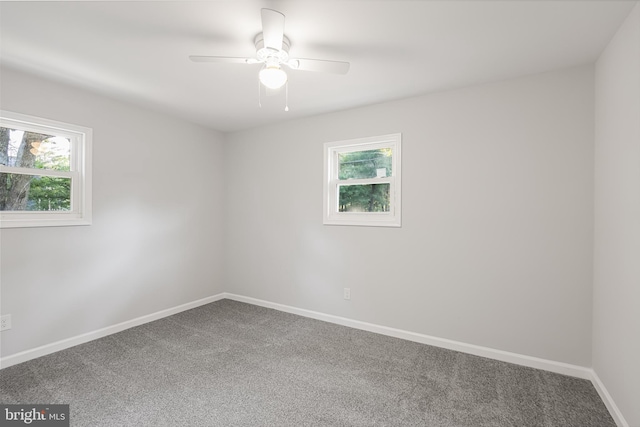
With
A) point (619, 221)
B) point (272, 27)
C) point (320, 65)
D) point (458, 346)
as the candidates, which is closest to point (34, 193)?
point (272, 27)

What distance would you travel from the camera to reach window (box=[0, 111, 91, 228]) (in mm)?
2474

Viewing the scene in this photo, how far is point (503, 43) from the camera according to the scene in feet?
6.54

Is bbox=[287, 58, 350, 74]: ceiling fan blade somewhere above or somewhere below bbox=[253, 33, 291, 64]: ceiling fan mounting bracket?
below

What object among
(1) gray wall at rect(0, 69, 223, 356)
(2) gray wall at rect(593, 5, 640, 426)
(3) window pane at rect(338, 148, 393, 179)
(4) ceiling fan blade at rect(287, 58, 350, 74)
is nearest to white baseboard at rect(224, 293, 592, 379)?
(2) gray wall at rect(593, 5, 640, 426)

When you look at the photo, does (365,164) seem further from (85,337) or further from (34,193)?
(85,337)

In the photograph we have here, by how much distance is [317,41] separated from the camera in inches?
79.5

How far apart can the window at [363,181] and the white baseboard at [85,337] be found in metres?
2.17

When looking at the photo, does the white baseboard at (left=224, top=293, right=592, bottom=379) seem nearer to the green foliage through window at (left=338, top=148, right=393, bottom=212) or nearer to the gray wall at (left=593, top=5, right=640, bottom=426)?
the gray wall at (left=593, top=5, right=640, bottom=426)

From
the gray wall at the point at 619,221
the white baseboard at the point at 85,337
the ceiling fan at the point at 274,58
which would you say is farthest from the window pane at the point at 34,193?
the gray wall at the point at 619,221

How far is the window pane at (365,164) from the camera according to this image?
10.5ft

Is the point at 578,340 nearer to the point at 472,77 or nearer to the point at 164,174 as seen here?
the point at 472,77

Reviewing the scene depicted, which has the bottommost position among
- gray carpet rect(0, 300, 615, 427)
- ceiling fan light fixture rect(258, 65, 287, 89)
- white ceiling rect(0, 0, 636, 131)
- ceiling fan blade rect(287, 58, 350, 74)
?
gray carpet rect(0, 300, 615, 427)

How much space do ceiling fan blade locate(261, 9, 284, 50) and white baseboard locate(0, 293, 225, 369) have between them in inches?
122

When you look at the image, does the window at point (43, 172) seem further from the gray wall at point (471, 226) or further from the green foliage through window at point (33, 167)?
the gray wall at point (471, 226)
